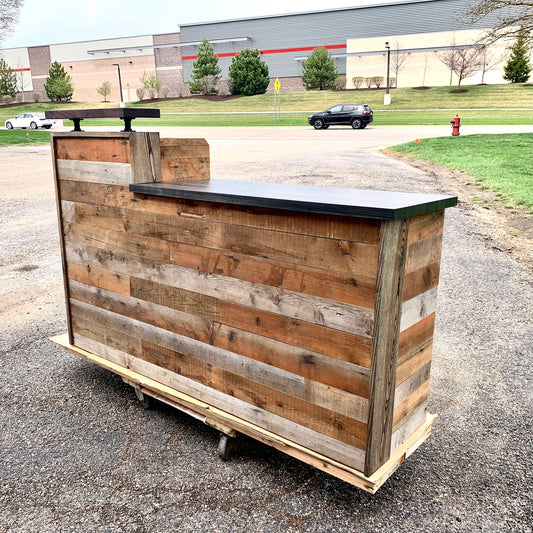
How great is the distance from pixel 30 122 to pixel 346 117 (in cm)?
2211

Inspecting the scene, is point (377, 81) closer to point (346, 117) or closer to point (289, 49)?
point (289, 49)

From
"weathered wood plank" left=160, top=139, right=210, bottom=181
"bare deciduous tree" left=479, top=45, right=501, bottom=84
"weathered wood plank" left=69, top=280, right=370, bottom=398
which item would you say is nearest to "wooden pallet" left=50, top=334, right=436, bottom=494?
"weathered wood plank" left=69, top=280, right=370, bottom=398

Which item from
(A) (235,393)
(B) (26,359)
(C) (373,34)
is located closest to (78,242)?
(B) (26,359)

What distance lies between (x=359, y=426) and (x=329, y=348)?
366 millimetres

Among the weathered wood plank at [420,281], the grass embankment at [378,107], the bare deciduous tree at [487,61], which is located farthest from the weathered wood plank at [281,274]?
the bare deciduous tree at [487,61]

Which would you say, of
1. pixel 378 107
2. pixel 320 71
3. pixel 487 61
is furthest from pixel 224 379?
pixel 487 61

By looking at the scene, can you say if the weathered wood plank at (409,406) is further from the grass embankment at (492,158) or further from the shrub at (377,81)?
the shrub at (377,81)

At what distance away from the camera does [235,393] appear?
2867 mm

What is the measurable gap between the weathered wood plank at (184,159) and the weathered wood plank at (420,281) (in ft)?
5.26

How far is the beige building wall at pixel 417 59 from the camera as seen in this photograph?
189 feet

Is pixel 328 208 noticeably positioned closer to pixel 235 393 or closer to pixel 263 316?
pixel 263 316

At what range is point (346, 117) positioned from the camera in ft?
104

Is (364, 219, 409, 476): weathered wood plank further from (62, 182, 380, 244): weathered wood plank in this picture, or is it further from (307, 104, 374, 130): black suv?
(307, 104, 374, 130): black suv

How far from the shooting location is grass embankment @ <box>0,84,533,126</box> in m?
36.1
